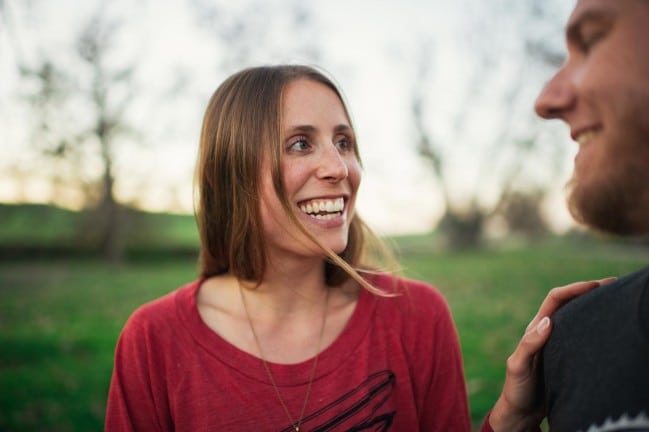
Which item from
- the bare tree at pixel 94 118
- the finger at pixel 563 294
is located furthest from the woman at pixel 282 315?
the bare tree at pixel 94 118

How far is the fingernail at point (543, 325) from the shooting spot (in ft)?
4.44

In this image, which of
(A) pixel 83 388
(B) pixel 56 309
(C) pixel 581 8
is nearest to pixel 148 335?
(C) pixel 581 8

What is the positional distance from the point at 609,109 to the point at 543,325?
25.1 inches

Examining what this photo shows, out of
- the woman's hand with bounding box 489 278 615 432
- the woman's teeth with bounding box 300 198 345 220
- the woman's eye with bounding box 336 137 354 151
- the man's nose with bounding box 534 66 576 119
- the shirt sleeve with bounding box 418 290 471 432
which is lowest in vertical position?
the shirt sleeve with bounding box 418 290 471 432

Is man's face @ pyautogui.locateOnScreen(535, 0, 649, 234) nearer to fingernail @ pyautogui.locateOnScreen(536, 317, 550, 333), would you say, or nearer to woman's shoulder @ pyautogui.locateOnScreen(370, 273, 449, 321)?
fingernail @ pyautogui.locateOnScreen(536, 317, 550, 333)

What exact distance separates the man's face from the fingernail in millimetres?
352

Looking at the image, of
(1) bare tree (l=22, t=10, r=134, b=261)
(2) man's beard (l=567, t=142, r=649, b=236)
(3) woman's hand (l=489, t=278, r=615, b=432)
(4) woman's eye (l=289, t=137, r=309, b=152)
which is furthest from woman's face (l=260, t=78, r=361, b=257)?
(1) bare tree (l=22, t=10, r=134, b=261)

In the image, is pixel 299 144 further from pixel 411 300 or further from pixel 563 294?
pixel 563 294

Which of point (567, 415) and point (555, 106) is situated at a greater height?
point (555, 106)

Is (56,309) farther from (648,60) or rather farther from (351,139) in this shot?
(648,60)

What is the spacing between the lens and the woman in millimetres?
1945

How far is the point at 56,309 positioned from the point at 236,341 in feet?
26.7

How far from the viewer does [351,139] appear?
2.35m

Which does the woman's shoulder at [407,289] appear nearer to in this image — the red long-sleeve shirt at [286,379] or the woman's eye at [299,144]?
the red long-sleeve shirt at [286,379]
